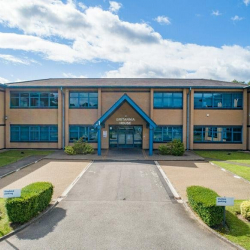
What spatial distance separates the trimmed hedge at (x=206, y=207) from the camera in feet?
23.8

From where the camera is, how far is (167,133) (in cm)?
2477

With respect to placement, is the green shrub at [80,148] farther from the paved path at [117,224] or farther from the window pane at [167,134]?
the paved path at [117,224]

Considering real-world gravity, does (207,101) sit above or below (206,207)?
above

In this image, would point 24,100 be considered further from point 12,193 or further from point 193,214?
point 193,214

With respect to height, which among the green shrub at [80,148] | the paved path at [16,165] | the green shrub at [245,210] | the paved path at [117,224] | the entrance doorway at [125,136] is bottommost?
the paved path at [117,224]

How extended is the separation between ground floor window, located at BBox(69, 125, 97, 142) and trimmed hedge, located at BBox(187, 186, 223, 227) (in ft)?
57.1

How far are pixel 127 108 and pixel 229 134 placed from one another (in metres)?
12.4

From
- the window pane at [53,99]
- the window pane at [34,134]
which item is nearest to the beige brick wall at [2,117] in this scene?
the window pane at [34,134]

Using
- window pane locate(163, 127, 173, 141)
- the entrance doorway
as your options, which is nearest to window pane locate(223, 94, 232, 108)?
window pane locate(163, 127, 173, 141)

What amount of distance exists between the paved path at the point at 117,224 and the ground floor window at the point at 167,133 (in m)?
13.3

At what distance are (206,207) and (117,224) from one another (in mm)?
3167

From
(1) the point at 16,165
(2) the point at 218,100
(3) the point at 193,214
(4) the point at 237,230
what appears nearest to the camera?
(4) the point at 237,230

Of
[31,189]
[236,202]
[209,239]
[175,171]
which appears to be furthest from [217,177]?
[31,189]

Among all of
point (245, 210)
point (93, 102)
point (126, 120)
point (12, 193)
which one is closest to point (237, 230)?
point (245, 210)
